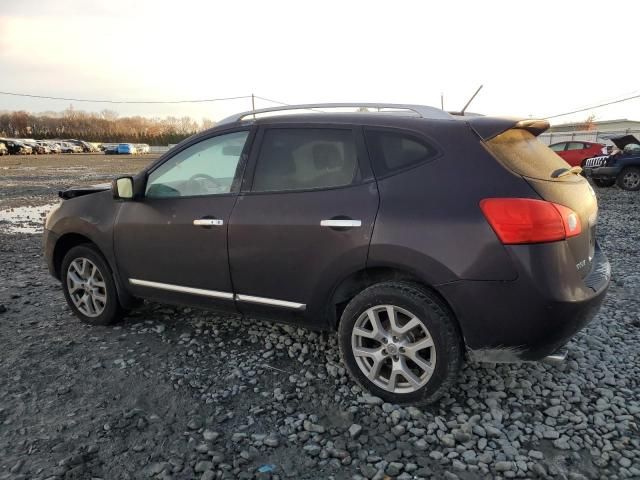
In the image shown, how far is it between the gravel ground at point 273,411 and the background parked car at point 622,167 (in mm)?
12509

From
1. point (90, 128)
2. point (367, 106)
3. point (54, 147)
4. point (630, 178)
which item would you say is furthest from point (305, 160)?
point (90, 128)

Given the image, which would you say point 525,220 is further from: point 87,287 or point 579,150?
point 579,150

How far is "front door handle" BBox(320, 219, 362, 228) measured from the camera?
9.55 ft

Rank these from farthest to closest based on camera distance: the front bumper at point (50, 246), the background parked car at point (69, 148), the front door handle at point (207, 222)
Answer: the background parked car at point (69, 148) → the front bumper at point (50, 246) → the front door handle at point (207, 222)

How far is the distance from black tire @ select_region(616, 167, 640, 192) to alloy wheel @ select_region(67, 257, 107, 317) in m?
15.4

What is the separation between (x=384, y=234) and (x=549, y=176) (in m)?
1.03

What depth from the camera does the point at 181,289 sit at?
3.75m

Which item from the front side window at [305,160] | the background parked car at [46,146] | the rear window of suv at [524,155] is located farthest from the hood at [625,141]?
the background parked car at [46,146]

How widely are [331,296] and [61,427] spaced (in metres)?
1.74

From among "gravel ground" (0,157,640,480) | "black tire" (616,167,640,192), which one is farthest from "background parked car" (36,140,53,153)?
"gravel ground" (0,157,640,480)

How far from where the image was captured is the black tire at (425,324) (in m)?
2.74

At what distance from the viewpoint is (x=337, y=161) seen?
313 cm

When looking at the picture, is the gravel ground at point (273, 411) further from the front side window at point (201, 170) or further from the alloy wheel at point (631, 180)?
the alloy wheel at point (631, 180)

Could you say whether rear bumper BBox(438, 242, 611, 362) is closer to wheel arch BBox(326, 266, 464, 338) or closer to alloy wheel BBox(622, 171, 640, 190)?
wheel arch BBox(326, 266, 464, 338)
